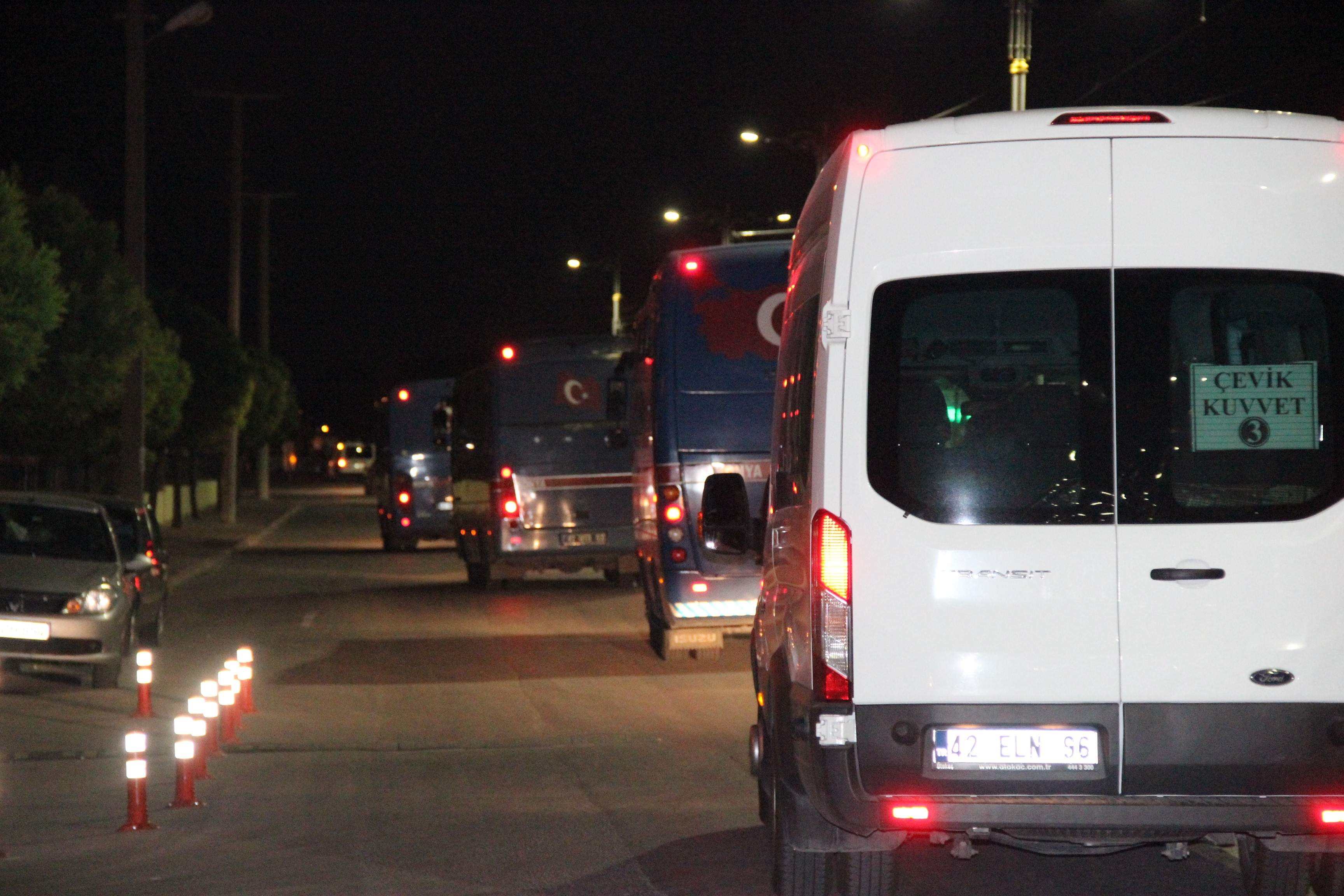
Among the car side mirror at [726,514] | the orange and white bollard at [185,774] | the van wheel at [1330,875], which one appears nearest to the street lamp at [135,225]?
the orange and white bollard at [185,774]

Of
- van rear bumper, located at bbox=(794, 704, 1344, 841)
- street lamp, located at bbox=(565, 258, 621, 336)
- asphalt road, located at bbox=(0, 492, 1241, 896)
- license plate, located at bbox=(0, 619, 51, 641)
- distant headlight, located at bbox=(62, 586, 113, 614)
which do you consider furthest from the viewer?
street lamp, located at bbox=(565, 258, 621, 336)

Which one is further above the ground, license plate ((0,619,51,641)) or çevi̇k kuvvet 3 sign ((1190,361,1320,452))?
çevi̇k kuvvet 3 sign ((1190,361,1320,452))

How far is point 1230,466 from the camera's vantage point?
5.98 m

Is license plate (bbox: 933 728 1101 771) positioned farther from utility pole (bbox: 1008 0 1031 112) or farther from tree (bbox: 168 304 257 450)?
tree (bbox: 168 304 257 450)

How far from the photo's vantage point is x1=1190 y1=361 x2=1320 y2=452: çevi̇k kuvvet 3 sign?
235 inches

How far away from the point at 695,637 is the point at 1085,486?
10002 mm

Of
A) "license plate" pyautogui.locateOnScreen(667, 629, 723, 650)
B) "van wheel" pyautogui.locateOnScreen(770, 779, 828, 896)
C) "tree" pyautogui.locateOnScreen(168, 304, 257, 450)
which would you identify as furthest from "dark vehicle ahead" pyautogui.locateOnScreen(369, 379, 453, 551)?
"van wheel" pyautogui.locateOnScreen(770, 779, 828, 896)

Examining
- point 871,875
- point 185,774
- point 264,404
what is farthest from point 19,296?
point 264,404

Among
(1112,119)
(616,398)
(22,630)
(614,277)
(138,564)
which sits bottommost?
(22,630)

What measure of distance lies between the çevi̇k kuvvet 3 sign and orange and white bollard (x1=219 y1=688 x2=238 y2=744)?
769 cm

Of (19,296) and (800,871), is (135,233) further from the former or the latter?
(800,871)

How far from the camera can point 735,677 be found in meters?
15.9

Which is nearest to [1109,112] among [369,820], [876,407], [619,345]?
[876,407]

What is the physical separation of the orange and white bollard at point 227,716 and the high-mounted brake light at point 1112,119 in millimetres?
7598
